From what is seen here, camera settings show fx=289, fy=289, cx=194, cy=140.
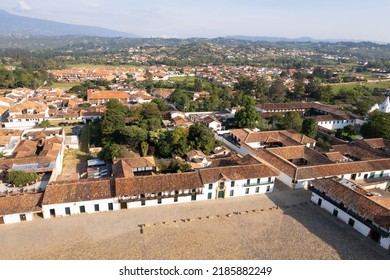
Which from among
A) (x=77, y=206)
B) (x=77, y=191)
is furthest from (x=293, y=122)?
(x=77, y=206)

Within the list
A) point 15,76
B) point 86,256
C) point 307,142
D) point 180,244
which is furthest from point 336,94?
point 15,76

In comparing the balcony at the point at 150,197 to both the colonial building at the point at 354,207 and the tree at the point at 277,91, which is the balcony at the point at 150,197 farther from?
the tree at the point at 277,91

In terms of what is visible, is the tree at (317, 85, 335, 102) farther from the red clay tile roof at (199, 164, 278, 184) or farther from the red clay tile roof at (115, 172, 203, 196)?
the red clay tile roof at (115, 172, 203, 196)

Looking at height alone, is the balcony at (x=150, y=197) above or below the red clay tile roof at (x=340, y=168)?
below

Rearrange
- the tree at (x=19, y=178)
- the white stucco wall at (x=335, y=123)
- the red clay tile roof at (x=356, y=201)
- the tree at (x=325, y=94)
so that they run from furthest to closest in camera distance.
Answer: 1. the tree at (x=325, y=94)
2. the white stucco wall at (x=335, y=123)
3. the tree at (x=19, y=178)
4. the red clay tile roof at (x=356, y=201)

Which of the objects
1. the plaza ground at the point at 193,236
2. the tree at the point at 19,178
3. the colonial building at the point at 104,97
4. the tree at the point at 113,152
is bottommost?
the colonial building at the point at 104,97

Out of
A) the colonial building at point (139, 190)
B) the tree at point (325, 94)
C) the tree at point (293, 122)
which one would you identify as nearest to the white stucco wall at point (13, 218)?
the colonial building at point (139, 190)

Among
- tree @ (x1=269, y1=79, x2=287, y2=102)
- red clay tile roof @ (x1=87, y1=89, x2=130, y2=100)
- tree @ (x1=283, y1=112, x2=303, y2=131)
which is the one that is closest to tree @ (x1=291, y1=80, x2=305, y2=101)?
tree @ (x1=269, y1=79, x2=287, y2=102)
